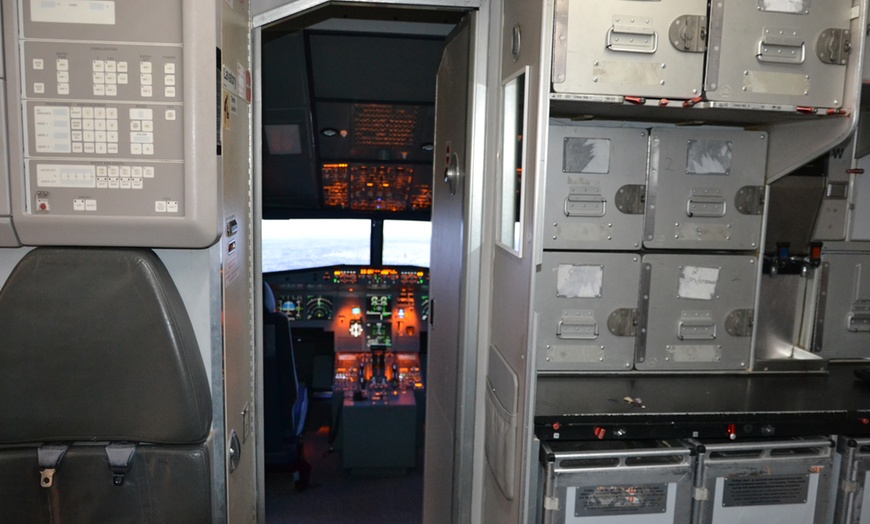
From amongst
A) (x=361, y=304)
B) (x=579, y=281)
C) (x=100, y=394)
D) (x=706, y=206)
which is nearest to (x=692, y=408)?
(x=579, y=281)

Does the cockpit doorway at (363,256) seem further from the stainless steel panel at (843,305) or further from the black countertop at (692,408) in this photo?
the stainless steel panel at (843,305)

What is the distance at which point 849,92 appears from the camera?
2.21 metres

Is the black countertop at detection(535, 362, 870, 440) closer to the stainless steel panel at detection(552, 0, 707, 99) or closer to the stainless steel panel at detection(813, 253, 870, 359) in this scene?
the stainless steel panel at detection(813, 253, 870, 359)

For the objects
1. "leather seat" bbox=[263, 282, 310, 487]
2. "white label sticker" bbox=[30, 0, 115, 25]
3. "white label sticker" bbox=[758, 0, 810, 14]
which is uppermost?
"white label sticker" bbox=[758, 0, 810, 14]

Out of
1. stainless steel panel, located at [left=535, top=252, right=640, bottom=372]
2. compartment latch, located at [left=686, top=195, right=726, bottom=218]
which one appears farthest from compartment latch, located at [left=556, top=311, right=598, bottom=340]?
compartment latch, located at [left=686, top=195, right=726, bottom=218]

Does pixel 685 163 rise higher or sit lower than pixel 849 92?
lower

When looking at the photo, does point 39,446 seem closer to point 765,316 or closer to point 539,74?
point 539,74

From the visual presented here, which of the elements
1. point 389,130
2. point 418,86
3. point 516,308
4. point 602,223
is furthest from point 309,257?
point 516,308

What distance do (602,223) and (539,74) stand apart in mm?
977

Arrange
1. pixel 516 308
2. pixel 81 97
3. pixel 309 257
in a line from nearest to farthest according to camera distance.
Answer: pixel 81 97
pixel 516 308
pixel 309 257

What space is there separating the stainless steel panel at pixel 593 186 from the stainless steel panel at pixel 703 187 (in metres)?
0.07

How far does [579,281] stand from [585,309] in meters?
0.12

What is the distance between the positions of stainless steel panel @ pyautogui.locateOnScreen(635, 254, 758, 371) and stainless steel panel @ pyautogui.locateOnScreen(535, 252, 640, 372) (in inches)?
3.4

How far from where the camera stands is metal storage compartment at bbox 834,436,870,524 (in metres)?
2.27
